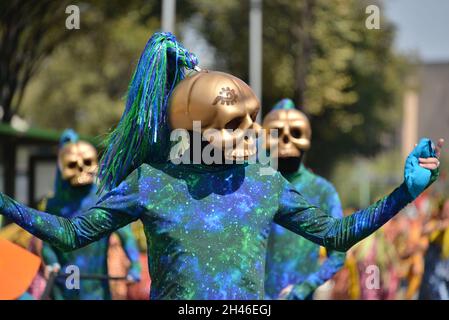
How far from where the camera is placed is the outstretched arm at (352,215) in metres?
3.90

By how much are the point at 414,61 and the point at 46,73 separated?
17.1 meters

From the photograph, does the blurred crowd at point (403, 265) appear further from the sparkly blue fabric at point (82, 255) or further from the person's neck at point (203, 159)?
the person's neck at point (203, 159)

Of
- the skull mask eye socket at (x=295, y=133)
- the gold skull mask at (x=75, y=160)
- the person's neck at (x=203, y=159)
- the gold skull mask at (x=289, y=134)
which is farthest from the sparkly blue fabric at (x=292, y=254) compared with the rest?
the person's neck at (x=203, y=159)

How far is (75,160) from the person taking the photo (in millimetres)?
7805

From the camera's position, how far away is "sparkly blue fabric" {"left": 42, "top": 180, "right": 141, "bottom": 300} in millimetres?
7312

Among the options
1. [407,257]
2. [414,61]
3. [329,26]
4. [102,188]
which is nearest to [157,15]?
[329,26]

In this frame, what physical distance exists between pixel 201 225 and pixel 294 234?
2.63 metres

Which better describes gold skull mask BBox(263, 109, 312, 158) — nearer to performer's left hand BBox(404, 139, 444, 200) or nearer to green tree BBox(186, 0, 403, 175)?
performer's left hand BBox(404, 139, 444, 200)

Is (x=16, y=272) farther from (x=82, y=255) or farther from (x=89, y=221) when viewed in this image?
(x=89, y=221)

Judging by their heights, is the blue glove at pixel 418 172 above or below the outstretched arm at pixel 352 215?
above

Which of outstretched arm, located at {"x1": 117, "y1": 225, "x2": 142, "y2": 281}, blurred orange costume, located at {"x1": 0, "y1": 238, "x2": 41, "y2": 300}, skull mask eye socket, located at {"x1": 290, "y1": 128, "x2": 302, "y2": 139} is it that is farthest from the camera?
outstretched arm, located at {"x1": 117, "y1": 225, "x2": 142, "y2": 281}

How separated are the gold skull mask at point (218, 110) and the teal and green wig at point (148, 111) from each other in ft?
0.32
